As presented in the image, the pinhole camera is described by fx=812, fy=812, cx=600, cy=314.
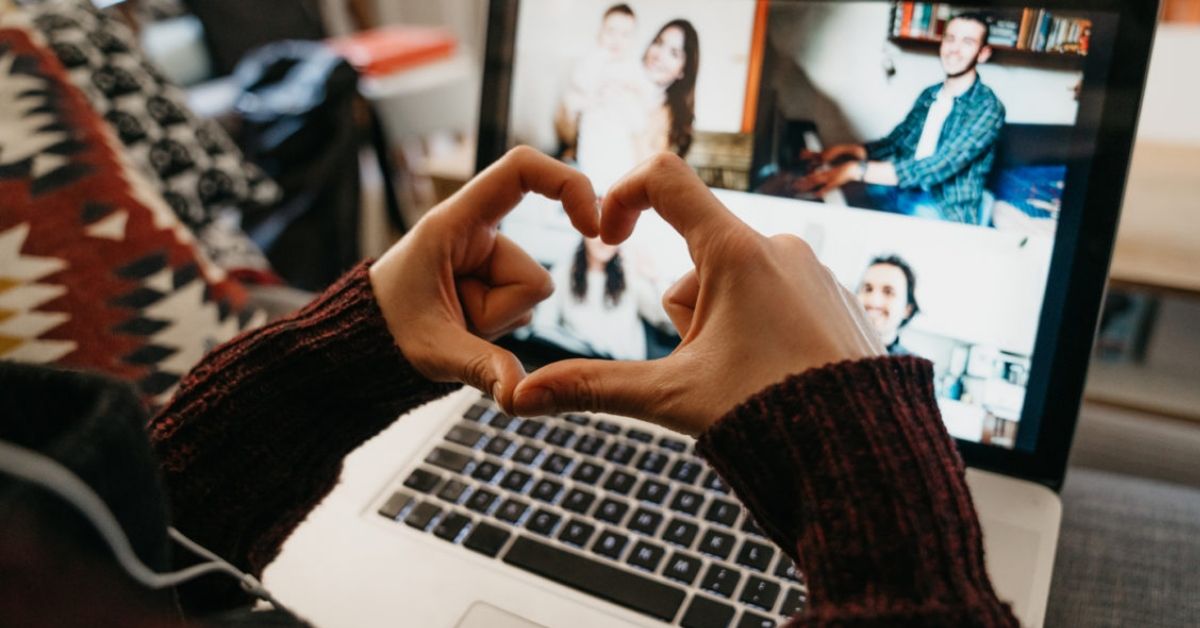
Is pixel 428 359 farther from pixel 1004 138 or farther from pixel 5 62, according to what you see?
pixel 5 62

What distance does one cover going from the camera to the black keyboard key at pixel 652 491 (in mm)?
561

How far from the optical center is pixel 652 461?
592 millimetres

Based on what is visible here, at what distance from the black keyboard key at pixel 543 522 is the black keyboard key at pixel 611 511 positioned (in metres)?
0.03

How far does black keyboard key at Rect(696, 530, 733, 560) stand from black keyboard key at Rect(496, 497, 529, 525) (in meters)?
0.12

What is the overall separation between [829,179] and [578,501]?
0.28 m

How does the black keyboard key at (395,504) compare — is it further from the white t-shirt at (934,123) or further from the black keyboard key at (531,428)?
the white t-shirt at (934,123)

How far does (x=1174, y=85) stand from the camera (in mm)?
1245

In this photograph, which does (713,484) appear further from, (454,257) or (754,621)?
(454,257)

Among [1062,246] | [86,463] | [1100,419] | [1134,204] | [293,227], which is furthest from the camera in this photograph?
[293,227]

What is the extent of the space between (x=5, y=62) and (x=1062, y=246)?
2.70 ft

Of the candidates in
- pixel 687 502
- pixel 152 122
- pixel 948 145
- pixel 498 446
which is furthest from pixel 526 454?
pixel 152 122

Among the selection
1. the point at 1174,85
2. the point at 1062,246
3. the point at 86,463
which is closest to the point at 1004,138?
the point at 1062,246

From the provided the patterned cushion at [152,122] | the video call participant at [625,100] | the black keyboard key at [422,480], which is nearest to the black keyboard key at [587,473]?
the black keyboard key at [422,480]

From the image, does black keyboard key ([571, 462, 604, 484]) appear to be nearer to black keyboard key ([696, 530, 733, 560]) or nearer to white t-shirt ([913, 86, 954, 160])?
black keyboard key ([696, 530, 733, 560])
